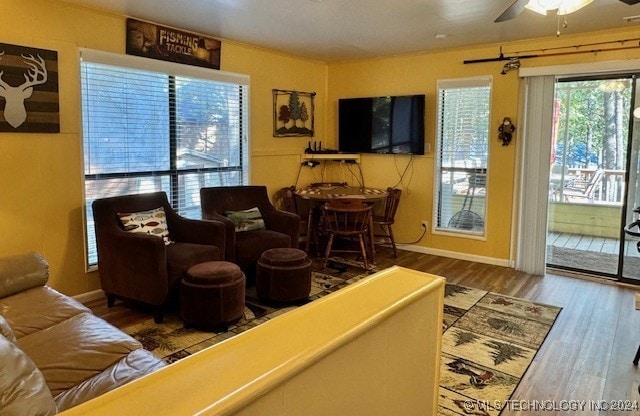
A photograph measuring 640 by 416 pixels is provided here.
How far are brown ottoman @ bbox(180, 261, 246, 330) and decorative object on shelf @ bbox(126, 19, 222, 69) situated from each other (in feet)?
7.12

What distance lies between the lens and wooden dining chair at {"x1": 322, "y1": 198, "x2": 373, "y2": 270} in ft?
16.0

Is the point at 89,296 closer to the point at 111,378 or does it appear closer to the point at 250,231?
the point at 250,231

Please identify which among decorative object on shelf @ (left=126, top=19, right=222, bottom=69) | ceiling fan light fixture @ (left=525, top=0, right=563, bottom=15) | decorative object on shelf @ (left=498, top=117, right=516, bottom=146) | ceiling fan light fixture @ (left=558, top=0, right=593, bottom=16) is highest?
decorative object on shelf @ (left=126, top=19, right=222, bottom=69)

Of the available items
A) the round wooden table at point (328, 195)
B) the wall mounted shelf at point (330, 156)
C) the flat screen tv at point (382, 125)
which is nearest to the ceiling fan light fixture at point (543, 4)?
the round wooden table at point (328, 195)

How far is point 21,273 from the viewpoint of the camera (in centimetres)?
262

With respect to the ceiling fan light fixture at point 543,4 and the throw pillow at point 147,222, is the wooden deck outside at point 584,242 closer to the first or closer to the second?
the ceiling fan light fixture at point 543,4

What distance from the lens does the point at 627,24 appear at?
4.04m

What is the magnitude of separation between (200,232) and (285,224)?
0.99 m

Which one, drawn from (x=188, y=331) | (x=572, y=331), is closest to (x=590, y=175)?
(x=572, y=331)

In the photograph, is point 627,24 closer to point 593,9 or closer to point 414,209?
point 593,9

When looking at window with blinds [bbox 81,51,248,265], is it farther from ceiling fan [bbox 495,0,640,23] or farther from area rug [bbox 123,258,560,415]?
ceiling fan [bbox 495,0,640,23]

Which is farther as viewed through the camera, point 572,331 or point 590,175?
point 590,175

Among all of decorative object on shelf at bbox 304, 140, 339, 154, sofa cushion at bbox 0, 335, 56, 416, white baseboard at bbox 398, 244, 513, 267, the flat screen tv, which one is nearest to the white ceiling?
the flat screen tv

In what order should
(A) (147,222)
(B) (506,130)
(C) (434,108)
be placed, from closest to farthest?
(A) (147,222) < (B) (506,130) < (C) (434,108)
